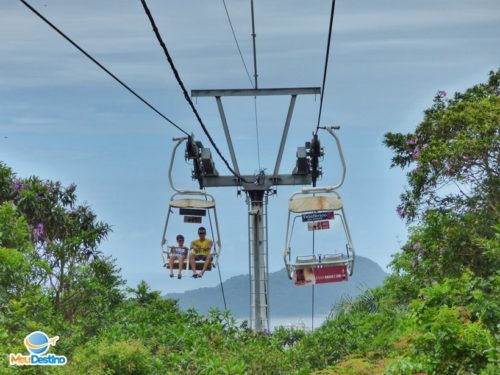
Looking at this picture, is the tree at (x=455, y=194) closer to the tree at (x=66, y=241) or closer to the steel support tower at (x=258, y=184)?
the steel support tower at (x=258, y=184)

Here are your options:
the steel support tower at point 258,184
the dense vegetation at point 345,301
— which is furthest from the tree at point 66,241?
the steel support tower at point 258,184

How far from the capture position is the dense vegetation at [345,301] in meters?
11.8

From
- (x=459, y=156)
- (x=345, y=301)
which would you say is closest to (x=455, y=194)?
(x=459, y=156)

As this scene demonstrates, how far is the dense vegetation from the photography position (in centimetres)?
1175

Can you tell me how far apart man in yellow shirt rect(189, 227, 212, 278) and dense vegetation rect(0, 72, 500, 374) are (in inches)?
48.4

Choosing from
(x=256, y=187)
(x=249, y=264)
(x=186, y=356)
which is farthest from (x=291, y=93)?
(x=186, y=356)

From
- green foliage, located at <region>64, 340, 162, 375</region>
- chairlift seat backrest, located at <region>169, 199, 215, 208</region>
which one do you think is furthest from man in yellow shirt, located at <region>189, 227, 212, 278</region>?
green foliage, located at <region>64, 340, 162, 375</region>

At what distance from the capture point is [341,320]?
64.0 ft

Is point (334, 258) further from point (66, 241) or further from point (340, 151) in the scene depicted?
point (66, 241)

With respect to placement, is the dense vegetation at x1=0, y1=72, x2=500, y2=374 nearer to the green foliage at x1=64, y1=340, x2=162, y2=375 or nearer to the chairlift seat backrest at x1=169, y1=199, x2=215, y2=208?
the green foliage at x1=64, y1=340, x2=162, y2=375

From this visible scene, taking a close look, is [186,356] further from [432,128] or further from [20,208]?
[20,208]

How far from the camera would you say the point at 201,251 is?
20.1 m

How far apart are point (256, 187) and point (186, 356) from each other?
18.5 feet

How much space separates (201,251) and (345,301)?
8.21 metres
